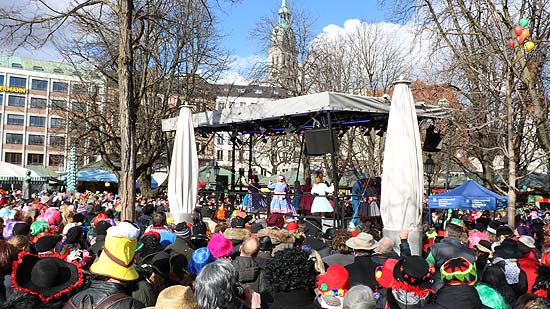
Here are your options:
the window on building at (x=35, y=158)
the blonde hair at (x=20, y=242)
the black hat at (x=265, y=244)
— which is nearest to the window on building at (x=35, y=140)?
the window on building at (x=35, y=158)

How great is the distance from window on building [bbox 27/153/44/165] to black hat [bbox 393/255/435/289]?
84.9m

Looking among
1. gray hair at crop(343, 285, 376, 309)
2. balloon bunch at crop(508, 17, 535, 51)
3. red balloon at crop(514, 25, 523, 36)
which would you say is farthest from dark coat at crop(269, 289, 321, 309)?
red balloon at crop(514, 25, 523, 36)

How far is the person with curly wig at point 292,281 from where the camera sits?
422cm

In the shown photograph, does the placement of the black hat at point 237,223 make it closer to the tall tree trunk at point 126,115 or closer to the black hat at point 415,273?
the tall tree trunk at point 126,115

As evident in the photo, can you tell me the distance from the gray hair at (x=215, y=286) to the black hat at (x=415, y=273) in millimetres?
1306

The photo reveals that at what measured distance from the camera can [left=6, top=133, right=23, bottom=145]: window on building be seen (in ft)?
260

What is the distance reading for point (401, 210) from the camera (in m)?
8.27

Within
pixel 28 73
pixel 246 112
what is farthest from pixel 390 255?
pixel 28 73

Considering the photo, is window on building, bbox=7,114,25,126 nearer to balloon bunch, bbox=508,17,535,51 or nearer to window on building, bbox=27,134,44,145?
window on building, bbox=27,134,44,145

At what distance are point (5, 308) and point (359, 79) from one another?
29.8 m

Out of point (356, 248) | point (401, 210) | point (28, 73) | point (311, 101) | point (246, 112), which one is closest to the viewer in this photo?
point (356, 248)

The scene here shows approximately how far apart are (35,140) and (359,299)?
85.9 meters

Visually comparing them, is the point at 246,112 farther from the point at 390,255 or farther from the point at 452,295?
the point at 452,295

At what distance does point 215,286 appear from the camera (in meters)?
3.27
